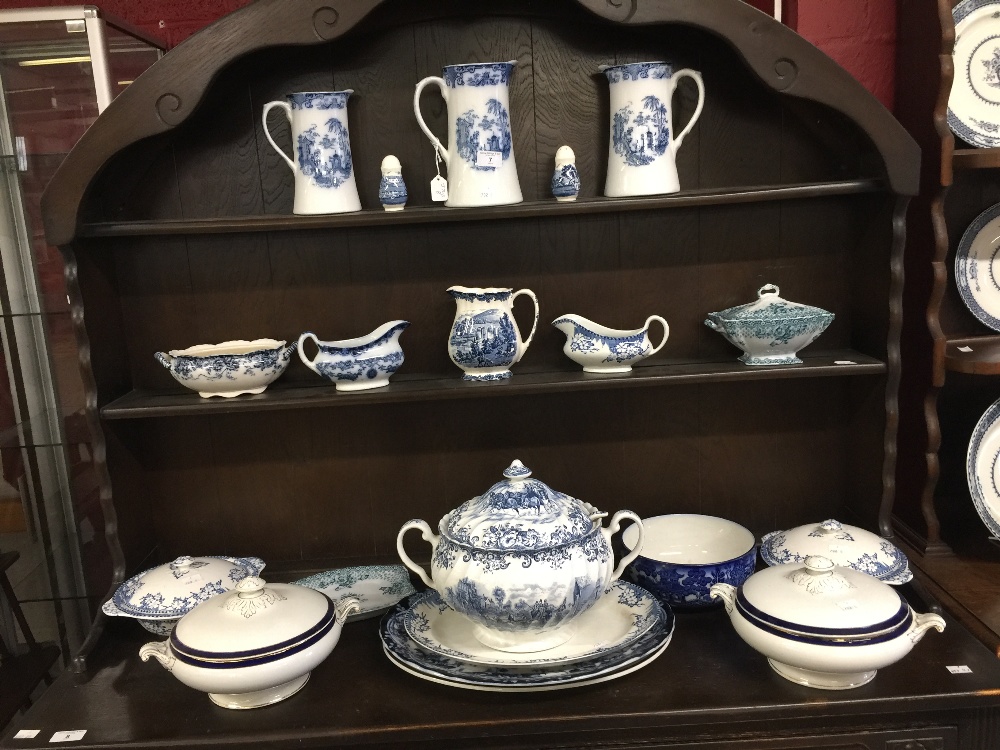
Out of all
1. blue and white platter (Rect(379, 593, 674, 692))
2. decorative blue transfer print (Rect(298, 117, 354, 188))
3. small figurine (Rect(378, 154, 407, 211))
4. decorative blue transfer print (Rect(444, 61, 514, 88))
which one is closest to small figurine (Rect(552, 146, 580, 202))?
decorative blue transfer print (Rect(444, 61, 514, 88))

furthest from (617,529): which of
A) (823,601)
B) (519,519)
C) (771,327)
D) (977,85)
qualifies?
(977,85)

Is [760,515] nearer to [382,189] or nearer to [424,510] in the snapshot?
[424,510]

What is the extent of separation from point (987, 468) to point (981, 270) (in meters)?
0.36

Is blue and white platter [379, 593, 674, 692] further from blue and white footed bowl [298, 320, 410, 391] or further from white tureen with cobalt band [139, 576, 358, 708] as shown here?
blue and white footed bowl [298, 320, 410, 391]

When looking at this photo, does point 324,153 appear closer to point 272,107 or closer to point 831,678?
point 272,107

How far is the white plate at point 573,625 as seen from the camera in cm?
129

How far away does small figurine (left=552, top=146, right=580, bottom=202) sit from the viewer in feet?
4.80

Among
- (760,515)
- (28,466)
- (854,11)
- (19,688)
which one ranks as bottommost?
(19,688)

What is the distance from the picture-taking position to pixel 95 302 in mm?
1489

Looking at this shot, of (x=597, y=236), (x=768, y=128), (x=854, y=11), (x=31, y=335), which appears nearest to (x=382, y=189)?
(x=597, y=236)

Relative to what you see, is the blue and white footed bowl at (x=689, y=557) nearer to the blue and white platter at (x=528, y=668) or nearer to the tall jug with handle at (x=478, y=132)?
the blue and white platter at (x=528, y=668)

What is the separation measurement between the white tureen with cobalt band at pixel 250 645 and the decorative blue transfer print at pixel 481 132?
0.75 meters

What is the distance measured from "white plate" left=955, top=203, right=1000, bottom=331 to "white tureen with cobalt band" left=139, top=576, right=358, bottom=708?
1.26 meters

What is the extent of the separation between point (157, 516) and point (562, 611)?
2.82 feet
